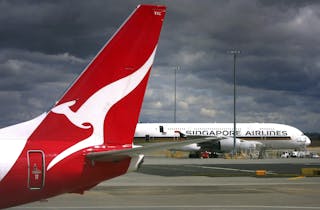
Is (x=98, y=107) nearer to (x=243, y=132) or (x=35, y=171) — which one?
(x=35, y=171)

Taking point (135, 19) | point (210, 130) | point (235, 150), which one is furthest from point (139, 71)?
point (210, 130)

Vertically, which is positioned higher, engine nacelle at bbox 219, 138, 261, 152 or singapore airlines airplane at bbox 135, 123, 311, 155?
singapore airlines airplane at bbox 135, 123, 311, 155

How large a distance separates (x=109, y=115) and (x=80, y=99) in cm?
65

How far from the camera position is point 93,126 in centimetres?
1023

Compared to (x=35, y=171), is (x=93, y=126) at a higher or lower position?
higher

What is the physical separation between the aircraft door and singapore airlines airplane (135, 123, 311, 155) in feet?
207

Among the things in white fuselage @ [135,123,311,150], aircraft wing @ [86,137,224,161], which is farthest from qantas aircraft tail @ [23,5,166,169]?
white fuselage @ [135,123,311,150]

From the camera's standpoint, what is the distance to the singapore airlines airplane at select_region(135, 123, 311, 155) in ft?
243

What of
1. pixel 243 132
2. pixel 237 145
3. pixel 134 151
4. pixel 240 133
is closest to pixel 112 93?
pixel 134 151

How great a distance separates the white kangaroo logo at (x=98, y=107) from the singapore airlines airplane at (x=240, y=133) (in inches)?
2446

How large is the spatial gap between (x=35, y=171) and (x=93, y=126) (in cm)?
152

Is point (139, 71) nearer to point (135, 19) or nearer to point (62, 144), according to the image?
point (135, 19)

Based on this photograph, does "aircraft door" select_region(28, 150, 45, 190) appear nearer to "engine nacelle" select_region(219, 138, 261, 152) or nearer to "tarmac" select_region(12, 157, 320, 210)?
"tarmac" select_region(12, 157, 320, 210)

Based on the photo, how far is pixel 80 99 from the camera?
10.1 meters
